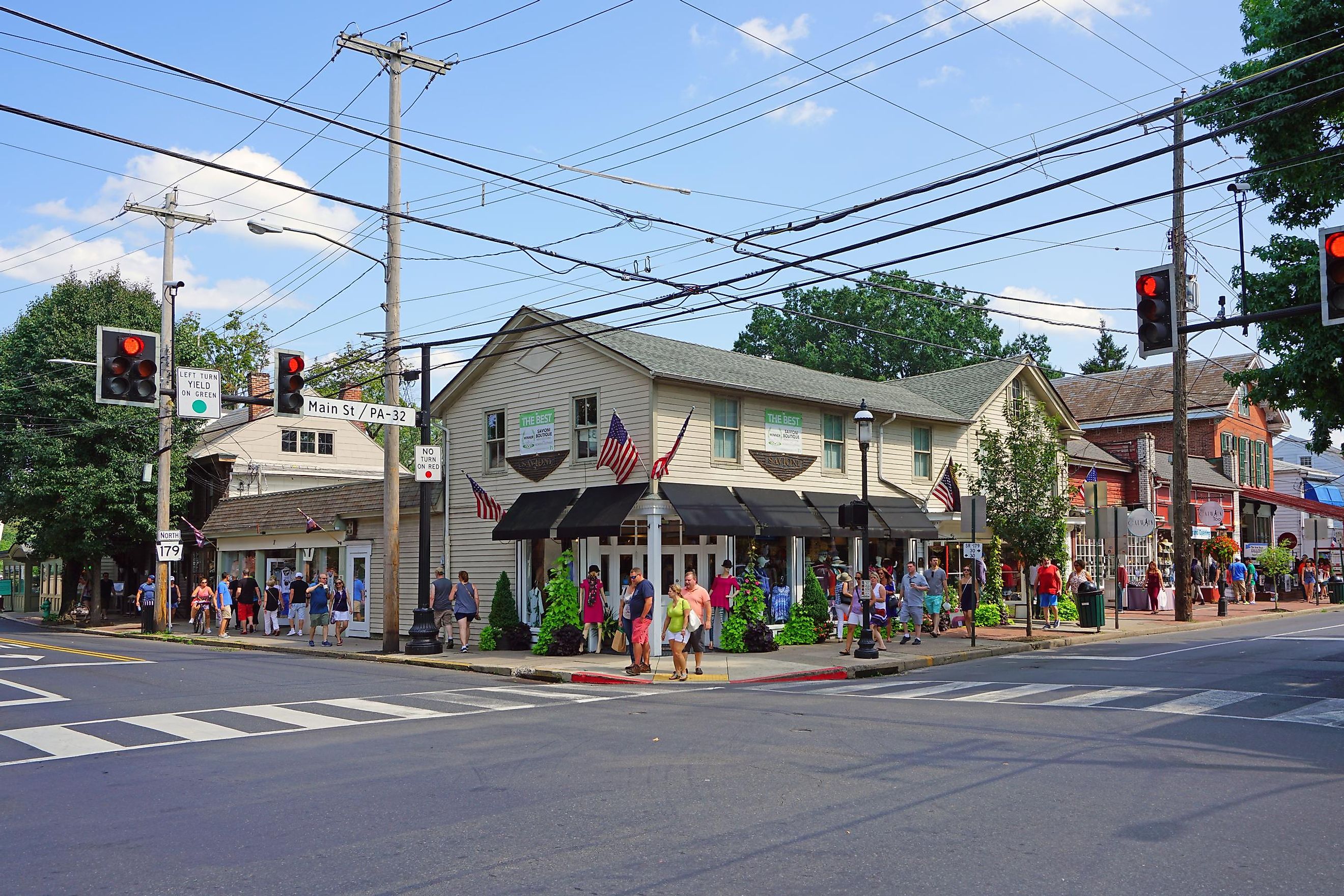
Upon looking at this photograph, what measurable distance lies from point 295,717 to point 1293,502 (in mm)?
47035

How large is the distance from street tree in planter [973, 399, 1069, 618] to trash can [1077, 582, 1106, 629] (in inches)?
47.9

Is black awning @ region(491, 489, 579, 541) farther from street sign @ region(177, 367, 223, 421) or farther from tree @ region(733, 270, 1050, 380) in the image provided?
tree @ region(733, 270, 1050, 380)

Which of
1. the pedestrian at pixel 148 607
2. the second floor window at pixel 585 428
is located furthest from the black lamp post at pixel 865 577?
the pedestrian at pixel 148 607

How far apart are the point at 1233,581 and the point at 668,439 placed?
26937mm

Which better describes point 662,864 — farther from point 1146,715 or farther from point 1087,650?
point 1087,650

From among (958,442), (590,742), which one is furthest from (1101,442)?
(590,742)

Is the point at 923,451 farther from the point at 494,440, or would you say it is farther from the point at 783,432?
the point at 494,440

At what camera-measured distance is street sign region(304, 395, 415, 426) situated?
2081 cm

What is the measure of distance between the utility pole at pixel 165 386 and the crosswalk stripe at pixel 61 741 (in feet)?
70.5

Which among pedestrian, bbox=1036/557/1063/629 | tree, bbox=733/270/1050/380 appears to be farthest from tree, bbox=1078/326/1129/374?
pedestrian, bbox=1036/557/1063/629

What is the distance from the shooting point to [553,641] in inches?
882

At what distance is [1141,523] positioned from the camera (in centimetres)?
2856

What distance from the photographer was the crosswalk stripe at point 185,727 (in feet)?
40.7

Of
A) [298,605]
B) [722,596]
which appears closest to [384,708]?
[722,596]
